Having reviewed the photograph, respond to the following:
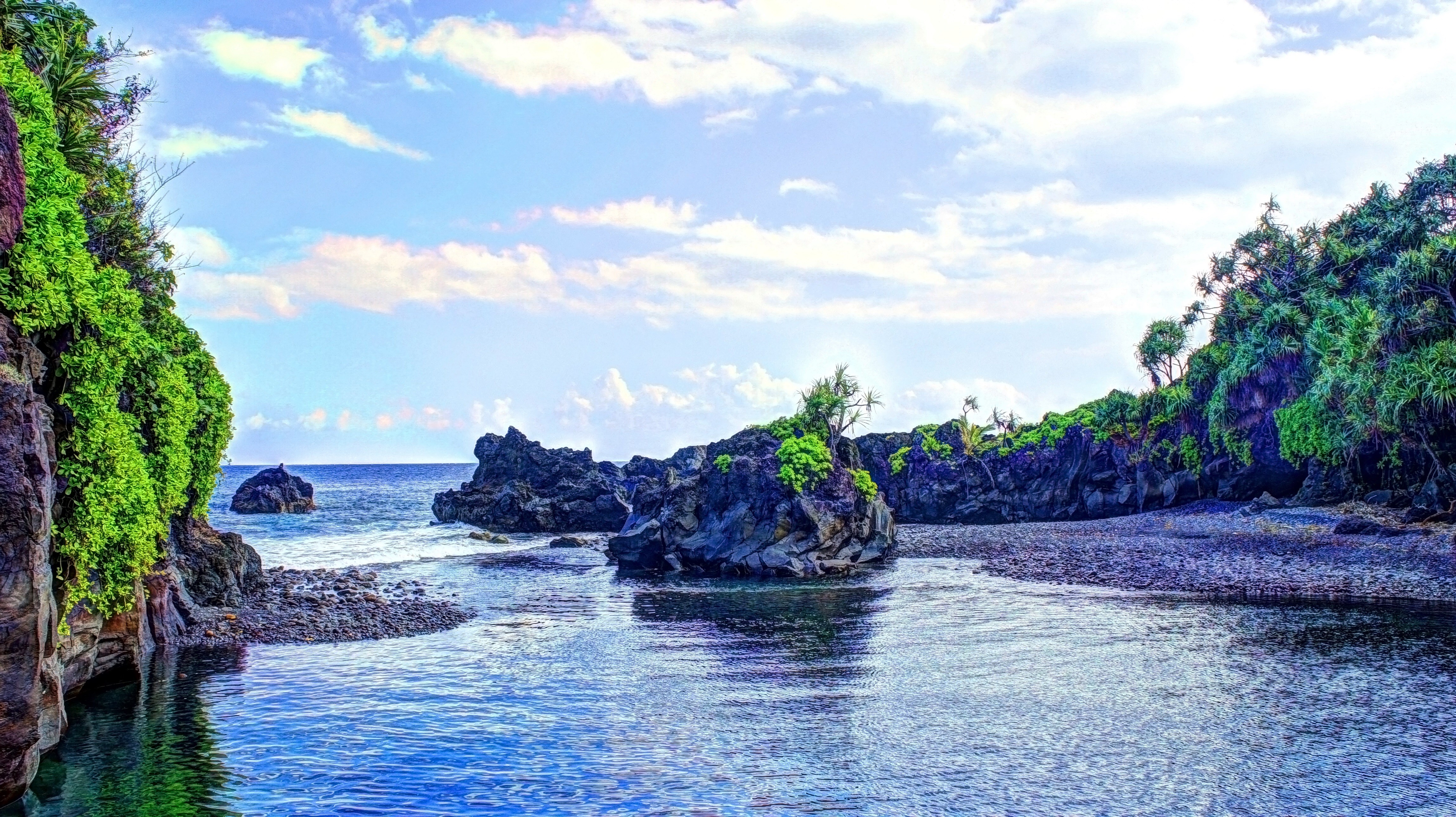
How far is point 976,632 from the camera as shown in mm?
24656

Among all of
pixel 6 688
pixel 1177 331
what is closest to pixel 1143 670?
pixel 6 688

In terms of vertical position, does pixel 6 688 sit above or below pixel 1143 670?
above

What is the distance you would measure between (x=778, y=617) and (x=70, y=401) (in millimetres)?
20188

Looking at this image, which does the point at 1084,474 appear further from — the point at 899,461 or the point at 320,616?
the point at 320,616

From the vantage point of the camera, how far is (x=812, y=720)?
634 inches

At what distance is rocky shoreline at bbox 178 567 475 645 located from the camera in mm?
23656

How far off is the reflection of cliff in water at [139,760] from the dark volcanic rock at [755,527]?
25518 millimetres

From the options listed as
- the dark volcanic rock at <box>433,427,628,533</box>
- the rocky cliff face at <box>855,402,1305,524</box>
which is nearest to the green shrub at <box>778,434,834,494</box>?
the rocky cliff face at <box>855,402,1305,524</box>

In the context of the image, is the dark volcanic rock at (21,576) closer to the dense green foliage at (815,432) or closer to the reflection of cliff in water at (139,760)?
the reflection of cliff in water at (139,760)

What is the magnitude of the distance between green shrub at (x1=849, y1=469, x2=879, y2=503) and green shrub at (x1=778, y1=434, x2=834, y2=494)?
2.07 meters

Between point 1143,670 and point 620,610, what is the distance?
17179mm

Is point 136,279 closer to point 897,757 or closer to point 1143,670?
point 897,757

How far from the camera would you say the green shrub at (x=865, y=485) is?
45.4m

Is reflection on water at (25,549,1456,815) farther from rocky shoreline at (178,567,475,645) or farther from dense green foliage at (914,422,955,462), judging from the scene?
dense green foliage at (914,422,955,462)
